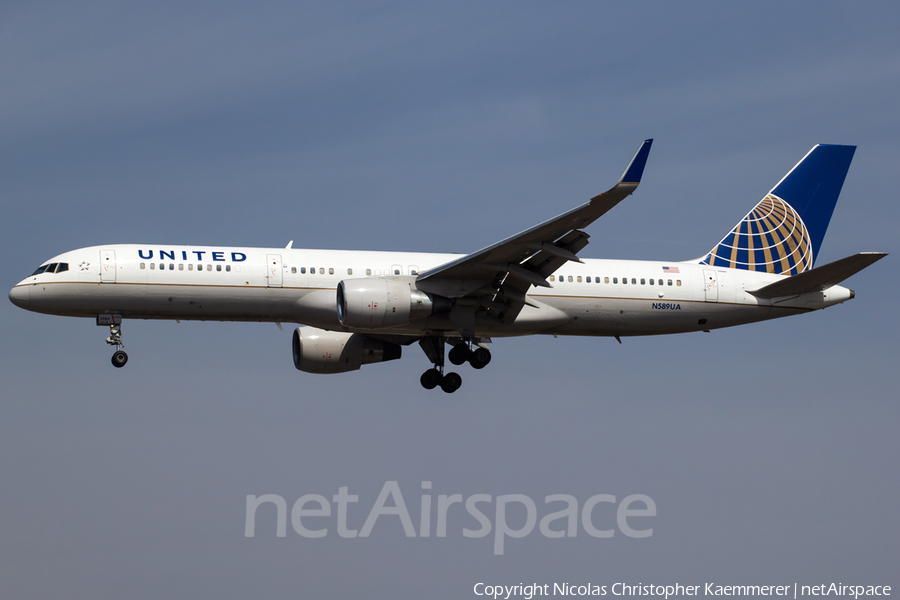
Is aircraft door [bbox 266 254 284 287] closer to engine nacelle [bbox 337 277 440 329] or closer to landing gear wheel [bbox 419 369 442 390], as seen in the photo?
engine nacelle [bbox 337 277 440 329]

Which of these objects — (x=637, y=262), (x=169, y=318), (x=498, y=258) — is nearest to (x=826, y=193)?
(x=637, y=262)

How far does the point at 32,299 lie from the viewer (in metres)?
32.4

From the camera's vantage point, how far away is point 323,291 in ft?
108

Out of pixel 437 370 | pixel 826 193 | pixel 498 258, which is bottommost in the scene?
pixel 437 370

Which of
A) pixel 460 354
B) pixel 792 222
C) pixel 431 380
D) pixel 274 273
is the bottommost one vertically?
pixel 431 380

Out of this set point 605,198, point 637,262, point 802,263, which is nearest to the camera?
point 605,198

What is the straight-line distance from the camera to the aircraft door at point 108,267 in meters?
32.0

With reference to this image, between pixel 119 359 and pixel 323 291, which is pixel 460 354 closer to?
pixel 323 291

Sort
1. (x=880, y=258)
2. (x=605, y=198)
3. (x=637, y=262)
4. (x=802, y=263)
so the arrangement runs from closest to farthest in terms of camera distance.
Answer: (x=605, y=198)
(x=880, y=258)
(x=637, y=262)
(x=802, y=263)

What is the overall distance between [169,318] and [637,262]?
49.6ft

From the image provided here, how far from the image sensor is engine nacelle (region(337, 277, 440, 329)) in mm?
30844

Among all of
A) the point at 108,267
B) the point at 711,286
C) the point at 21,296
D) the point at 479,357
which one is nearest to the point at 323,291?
the point at 479,357

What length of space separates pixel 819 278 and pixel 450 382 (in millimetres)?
12379

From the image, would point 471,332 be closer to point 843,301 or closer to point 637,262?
point 637,262
